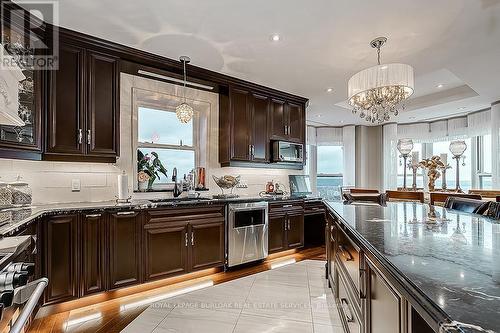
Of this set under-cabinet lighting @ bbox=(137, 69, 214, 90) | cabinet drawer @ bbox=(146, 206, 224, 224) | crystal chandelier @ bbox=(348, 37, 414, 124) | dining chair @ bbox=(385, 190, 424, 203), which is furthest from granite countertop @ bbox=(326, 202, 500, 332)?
under-cabinet lighting @ bbox=(137, 69, 214, 90)

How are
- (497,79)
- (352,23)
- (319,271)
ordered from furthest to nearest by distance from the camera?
1. (497,79)
2. (319,271)
3. (352,23)

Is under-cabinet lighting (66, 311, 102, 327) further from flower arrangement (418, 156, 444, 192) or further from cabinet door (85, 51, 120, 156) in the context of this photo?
flower arrangement (418, 156, 444, 192)

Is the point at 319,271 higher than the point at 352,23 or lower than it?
lower

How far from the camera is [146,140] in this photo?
3586 millimetres

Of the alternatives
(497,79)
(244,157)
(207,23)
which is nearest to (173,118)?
(244,157)

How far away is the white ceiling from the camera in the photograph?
2277 mm

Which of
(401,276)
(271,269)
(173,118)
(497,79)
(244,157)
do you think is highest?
(497,79)

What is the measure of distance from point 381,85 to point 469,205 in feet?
4.32

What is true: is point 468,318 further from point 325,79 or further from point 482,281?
point 325,79

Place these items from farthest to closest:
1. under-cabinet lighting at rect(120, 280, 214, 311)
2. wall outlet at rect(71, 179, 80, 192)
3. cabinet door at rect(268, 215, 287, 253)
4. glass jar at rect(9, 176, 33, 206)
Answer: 1. cabinet door at rect(268, 215, 287, 253)
2. wall outlet at rect(71, 179, 80, 192)
3. under-cabinet lighting at rect(120, 280, 214, 311)
4. glass jar at rect(9, 176, 33, 206)

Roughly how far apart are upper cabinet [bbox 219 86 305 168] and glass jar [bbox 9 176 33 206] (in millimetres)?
2292

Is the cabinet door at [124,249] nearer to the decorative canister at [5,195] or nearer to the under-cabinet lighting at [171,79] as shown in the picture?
the decorative canister at [5,195]

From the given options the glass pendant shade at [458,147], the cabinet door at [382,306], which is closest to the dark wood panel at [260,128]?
the cabinet door at [382,306]

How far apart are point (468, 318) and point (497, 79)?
4802 millimetres
